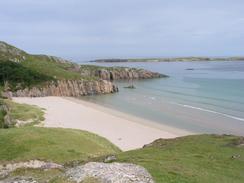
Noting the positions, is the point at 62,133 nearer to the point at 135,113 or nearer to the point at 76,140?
the point at 76,140

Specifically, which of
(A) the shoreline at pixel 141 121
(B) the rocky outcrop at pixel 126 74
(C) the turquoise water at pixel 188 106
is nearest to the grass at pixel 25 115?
(A) the shoreline at pixel 141 121

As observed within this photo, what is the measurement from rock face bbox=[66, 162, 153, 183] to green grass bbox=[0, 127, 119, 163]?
34.8 feet

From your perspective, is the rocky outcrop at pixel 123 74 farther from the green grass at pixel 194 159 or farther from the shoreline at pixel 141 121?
the green grass at pixel 194 159

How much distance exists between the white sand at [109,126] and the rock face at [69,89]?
2010 cm

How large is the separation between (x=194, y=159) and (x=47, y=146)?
14.3 metres

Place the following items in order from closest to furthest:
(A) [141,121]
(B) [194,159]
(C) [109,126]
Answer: (B) [194,159]
(C) [109,126]
(A) [141,121]

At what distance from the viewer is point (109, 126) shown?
6009 centimetres

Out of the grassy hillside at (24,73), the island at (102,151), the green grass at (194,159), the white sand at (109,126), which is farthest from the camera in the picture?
the grassy hillside at (24,73)

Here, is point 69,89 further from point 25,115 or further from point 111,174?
point 111,174

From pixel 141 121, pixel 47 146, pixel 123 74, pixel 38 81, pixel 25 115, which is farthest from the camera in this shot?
pixel 123 74

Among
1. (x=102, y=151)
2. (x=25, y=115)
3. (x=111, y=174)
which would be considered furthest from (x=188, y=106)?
(x=111, y=174)

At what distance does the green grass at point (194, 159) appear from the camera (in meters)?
19.0

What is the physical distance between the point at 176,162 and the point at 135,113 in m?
51.9

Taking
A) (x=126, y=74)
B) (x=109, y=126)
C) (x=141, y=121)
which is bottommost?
(x=141, y=121)
